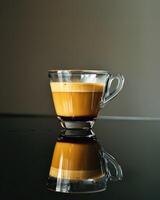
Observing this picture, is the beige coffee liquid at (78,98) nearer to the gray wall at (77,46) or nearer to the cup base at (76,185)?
the cup base at (76,185)

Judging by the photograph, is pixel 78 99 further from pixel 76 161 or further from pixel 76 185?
pixel 76 185

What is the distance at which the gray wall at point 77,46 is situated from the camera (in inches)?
66.9

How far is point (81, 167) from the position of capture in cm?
46

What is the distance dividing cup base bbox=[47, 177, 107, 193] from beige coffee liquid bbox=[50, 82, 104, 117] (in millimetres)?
337

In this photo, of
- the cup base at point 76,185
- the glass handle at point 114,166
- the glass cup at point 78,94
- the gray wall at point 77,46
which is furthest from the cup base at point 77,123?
the gray wall at point 77,46

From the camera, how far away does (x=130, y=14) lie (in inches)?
67.6

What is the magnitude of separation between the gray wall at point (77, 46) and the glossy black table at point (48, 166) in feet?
2.99

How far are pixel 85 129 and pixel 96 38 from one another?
99 centimetres

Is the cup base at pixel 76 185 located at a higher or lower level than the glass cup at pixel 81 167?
higher

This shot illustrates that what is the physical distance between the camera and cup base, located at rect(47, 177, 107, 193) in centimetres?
35

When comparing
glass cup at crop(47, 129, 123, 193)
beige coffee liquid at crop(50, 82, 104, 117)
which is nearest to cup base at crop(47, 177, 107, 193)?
glass cup at crop(47, 129, 123, 193)

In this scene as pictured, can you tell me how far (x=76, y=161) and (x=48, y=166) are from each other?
0.15 ft

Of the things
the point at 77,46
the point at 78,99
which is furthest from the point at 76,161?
the point at 77,46

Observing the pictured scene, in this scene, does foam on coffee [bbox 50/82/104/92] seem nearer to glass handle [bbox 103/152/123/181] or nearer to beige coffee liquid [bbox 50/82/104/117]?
beige coffee liquid [bbox 50/82/104/117]
